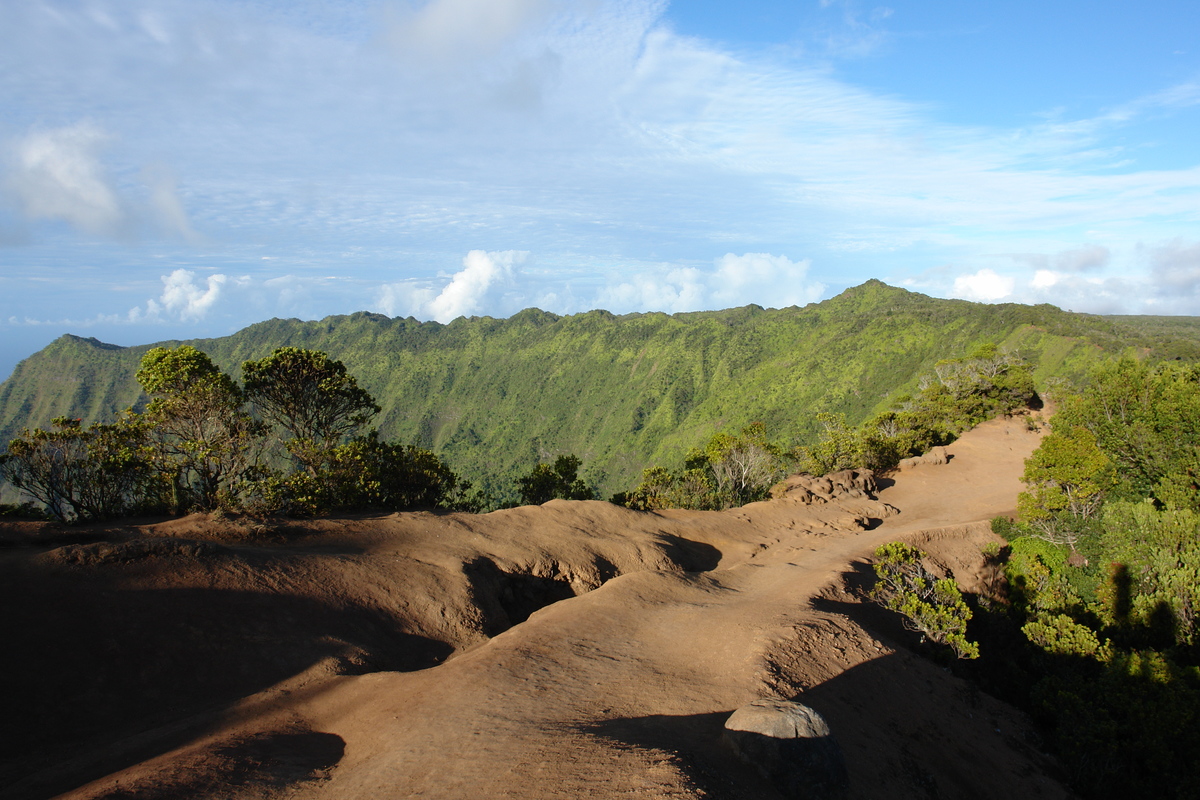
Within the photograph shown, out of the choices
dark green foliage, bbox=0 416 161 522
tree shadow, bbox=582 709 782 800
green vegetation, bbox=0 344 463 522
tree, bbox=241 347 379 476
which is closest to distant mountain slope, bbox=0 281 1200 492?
tree, bbox=241 347 379 476

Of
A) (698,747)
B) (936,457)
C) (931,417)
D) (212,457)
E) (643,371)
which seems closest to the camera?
(698,747)

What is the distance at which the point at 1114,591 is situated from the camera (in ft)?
68.2

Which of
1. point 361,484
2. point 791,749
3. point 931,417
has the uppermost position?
point 361,484

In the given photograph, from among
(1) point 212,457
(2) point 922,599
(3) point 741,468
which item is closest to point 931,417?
(3) point 741,468

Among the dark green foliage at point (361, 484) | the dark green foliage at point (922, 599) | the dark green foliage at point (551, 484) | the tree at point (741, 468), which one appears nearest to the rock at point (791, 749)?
the dark green foliage at point (922, 599)

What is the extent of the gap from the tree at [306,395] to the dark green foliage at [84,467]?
212 inches

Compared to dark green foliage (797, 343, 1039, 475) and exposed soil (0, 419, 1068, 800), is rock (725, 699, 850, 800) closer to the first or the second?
exposed soil (0, 419, 1068, 800)

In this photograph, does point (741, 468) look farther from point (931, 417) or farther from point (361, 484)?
point (931, 417)

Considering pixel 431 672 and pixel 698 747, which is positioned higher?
pixel 698 747

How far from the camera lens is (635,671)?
12.7 metres

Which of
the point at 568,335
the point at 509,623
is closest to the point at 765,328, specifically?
the point at 568,335

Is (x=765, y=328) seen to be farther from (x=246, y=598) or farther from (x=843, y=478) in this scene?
(x=246, y=598)

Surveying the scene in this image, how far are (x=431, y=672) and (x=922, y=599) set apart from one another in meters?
14.9

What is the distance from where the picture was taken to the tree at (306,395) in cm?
2777
